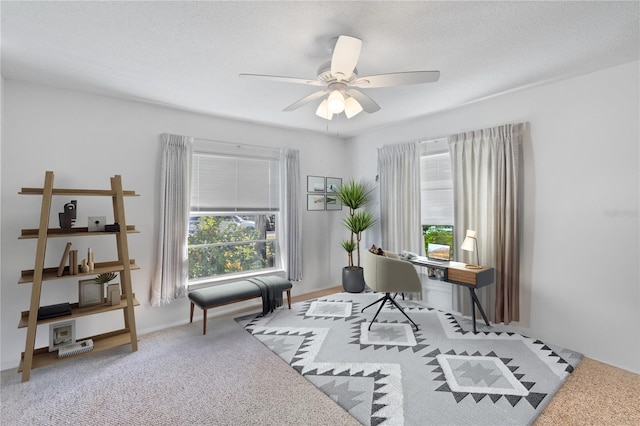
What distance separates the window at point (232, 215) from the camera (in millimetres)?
3779

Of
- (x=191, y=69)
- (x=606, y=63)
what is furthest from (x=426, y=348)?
(x=191, y=69)

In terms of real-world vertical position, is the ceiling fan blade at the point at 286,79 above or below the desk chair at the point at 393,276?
above

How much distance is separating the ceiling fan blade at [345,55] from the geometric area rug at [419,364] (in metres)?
2.22

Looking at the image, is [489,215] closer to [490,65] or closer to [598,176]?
[598,176]

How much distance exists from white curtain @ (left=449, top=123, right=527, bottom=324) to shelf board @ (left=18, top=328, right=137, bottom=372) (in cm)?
363

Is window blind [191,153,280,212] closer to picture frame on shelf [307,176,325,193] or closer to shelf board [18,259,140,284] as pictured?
picture frame on shelf [307,176,325,193]

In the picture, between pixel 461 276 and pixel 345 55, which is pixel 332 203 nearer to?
pixel 461 276

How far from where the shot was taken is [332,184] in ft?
16.6

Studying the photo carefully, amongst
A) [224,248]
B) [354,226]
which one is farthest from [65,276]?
[354,226]

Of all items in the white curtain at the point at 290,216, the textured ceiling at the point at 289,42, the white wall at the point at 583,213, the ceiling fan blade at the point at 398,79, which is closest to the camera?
the textured ceiling at the point at 289,42

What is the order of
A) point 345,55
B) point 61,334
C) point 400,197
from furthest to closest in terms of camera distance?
point 400,197 < point 61,334 < point 345,55

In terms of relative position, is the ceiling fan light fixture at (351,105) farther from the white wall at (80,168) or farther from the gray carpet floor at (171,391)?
the gray carpet floor at (171,391)

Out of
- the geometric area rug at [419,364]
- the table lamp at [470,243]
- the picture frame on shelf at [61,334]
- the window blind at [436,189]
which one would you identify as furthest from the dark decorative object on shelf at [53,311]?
the window blind at [436,189]

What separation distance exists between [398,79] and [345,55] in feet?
1.49
